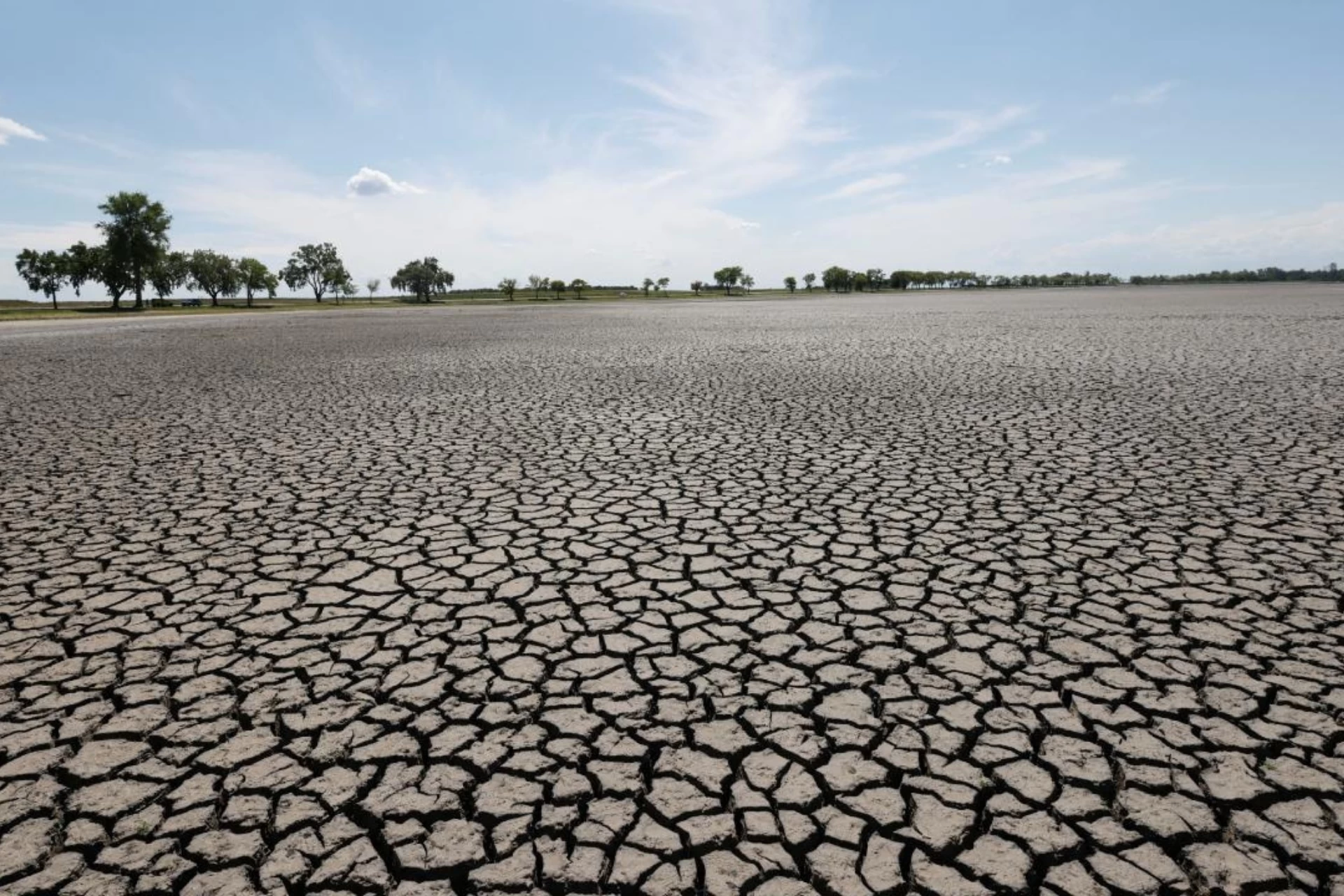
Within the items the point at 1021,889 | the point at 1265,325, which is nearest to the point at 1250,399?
the point at 1021,889

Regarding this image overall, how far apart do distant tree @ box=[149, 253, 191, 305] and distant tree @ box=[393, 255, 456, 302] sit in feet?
114

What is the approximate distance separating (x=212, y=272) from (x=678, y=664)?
11610 centimetres

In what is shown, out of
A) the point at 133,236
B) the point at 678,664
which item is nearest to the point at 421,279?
the point at 133,236

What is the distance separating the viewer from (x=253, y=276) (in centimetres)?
10400

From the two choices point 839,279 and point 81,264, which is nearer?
point 81,264

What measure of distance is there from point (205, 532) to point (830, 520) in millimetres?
4431

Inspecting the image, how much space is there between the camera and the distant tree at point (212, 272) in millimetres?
98438

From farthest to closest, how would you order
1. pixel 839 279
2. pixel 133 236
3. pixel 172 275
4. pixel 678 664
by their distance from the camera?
1. pixel 839 279
2. pixel 172 275
3. pixel 133 236
4. pixel 678 664

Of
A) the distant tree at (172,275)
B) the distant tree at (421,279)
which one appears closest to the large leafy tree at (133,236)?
the distant tree at (172,275)

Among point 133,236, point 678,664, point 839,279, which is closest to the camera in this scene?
point 678,664

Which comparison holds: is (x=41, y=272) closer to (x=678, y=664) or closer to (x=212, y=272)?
(x=212, y=272)

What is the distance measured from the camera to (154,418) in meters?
9.63

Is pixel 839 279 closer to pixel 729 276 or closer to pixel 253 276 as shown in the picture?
pixel 729 276

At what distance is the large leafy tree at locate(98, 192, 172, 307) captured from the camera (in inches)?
2547
